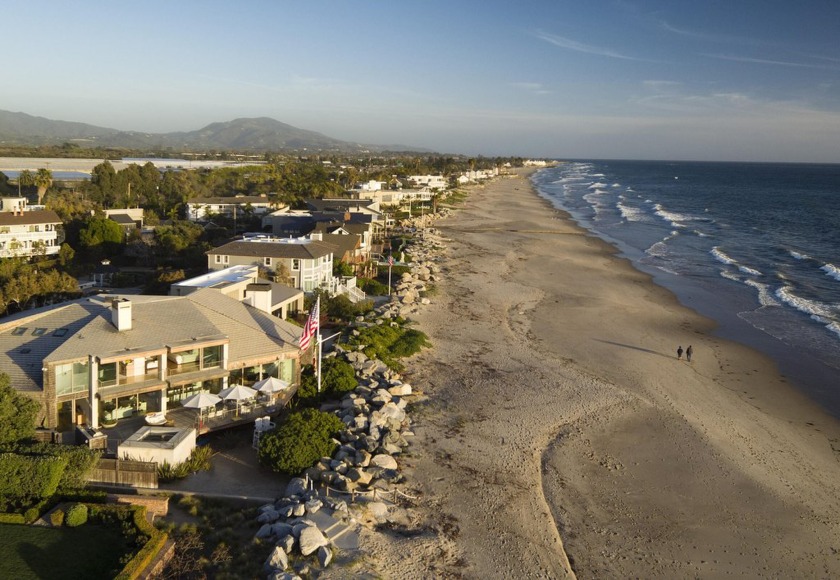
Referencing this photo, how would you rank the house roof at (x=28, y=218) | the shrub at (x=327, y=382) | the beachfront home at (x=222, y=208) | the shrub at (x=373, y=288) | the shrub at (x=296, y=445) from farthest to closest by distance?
the beachfront home at (x=222, y=208) < the house roof at (x=28, y=218) < the shrub at (x=373, y=288) < the shrub at (x=327, y=382) < the shrub at (x=296, y=445)

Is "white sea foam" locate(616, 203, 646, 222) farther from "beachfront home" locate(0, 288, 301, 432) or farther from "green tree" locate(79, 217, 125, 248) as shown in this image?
"beachfront home" locate(0, 288, 301, 432)

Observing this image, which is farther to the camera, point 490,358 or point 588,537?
point 490,358

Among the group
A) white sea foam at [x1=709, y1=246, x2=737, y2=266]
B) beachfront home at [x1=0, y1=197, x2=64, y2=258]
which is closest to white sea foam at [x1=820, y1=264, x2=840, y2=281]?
white sea foam at [x1=709, y1=246, x2=737, y2=266]

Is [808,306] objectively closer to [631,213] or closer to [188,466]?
[188,466]

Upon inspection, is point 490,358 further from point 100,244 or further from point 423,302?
point 100,244

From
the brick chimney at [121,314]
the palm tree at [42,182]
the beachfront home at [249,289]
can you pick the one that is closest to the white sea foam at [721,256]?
the beachfront home at [249,289]

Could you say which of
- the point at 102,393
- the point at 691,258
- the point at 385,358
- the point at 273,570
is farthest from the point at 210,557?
the point at 691,258

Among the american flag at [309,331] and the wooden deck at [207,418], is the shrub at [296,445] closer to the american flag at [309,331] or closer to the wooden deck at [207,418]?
the wooden deck at [207,418]
